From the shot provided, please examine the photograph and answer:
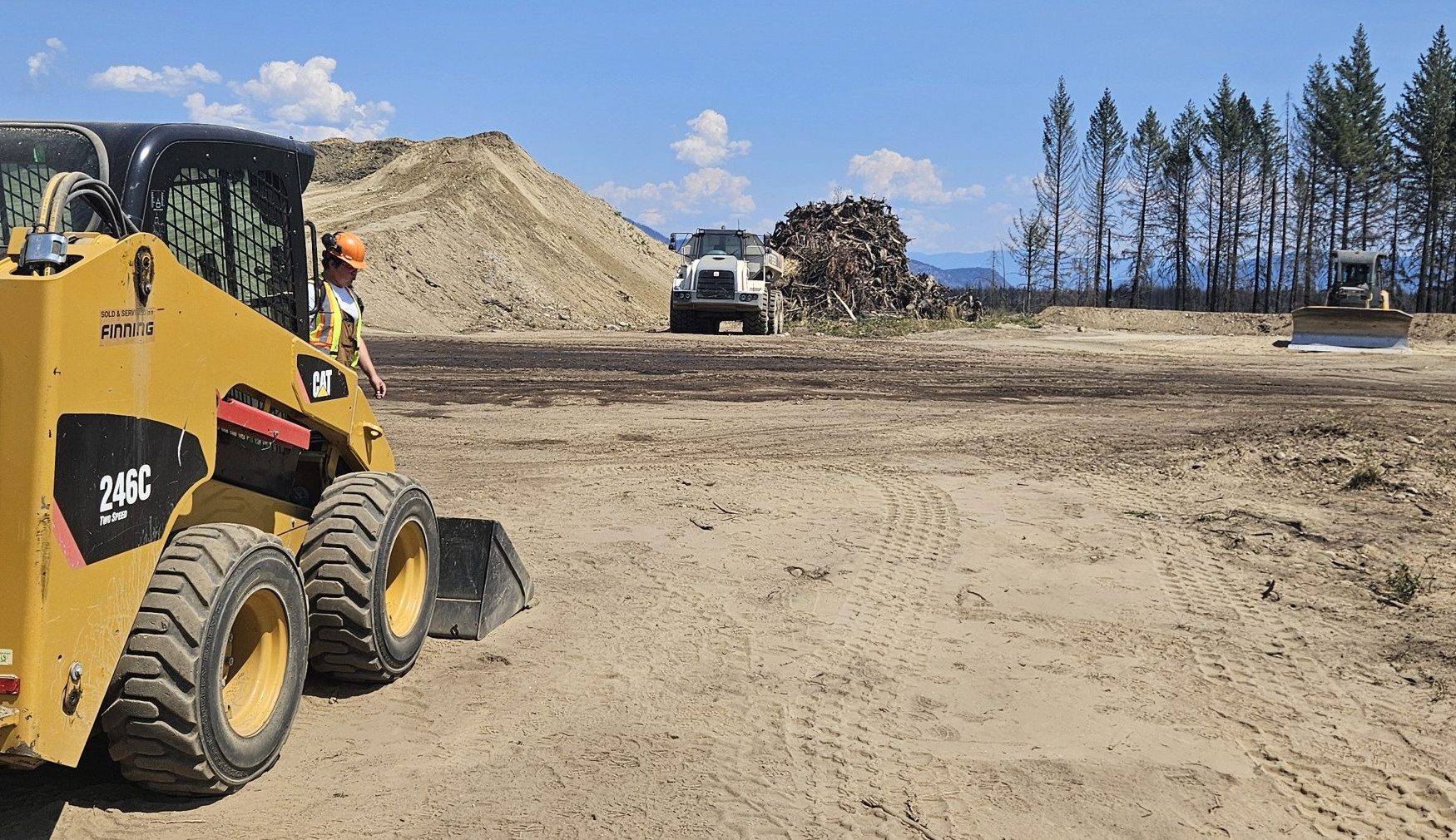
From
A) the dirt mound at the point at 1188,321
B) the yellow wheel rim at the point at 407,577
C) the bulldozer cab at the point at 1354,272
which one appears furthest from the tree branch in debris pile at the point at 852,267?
the yellow wheel rim at the point at 407,577

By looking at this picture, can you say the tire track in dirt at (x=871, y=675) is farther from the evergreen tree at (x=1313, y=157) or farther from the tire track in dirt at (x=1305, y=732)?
the evergreen tree at (x=1313, y=157)

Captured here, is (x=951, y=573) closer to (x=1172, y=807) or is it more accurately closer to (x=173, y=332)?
(x=1172, y=807)

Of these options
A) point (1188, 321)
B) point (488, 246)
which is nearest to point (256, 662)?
point (488, 246)

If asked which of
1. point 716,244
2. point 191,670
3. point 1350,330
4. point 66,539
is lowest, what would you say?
point 191,670

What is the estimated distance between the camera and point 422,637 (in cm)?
540

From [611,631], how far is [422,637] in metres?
1.07

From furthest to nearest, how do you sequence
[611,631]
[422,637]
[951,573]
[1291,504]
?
[1291,504]
[951,573]
[611,631]
[422,637]

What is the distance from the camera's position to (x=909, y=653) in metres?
5.87

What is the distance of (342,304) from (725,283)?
78.7 feet

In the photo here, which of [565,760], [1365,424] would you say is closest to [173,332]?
[565,760]

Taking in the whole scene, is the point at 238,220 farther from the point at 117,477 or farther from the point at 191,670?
the point at 191,670

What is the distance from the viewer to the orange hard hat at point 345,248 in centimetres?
605

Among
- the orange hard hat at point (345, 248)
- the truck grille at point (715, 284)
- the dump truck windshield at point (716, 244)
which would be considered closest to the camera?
the orange hard hat at point (345, 248)

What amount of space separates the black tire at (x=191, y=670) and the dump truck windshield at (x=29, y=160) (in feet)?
4.07
